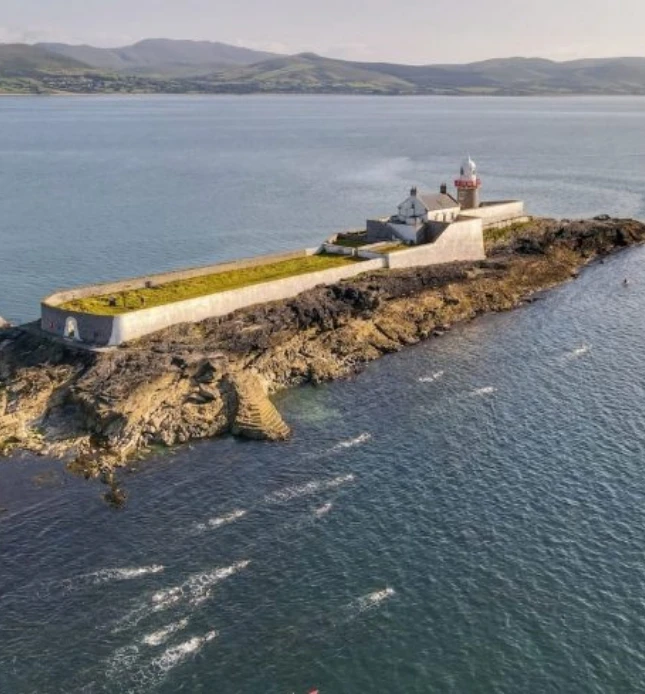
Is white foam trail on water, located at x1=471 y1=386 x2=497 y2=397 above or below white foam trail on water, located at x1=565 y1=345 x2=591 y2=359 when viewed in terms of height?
below

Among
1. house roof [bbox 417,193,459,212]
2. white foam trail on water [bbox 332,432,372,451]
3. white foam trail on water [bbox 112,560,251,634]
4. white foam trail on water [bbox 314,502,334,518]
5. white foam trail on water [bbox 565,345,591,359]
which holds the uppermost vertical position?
house roof [bbox 417,193,459,212]

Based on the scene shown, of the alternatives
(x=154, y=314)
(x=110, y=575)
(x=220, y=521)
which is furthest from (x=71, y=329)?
(x=110, y=575)

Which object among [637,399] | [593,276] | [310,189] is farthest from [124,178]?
[637,399]

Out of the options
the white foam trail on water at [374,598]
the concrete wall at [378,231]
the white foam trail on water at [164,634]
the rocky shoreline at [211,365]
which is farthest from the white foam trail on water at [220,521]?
the concrete wall at [378,231]

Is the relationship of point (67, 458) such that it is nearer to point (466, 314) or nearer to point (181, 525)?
point (181, 525)

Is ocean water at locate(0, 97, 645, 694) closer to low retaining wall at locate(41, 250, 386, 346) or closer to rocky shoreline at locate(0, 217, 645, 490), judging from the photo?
rocky shoreline at locate(0, 217, 645, 490)

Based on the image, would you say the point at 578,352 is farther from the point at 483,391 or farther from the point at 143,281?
the point at 143,281

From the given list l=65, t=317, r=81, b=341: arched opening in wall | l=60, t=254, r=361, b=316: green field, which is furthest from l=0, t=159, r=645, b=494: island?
l=60, t=254, r=361, b=316: green field

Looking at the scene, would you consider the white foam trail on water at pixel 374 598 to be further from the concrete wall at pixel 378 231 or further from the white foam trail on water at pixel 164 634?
the concrete wall at pixel 378 231
